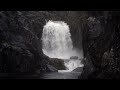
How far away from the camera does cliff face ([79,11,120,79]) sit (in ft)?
92.7

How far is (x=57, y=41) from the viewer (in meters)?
67.4

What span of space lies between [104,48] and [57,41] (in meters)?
37.0

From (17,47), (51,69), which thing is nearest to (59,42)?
(51,69)

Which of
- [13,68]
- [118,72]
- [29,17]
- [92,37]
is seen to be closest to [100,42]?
[92,37]

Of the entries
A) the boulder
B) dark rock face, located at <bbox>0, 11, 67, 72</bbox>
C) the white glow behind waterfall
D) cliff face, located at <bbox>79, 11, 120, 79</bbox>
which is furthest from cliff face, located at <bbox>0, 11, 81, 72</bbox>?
cliff face, located at <bbox>79, 11, 120, 79</bbox>

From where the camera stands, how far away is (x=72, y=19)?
73.8 metres

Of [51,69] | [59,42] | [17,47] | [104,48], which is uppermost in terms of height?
[104,48]

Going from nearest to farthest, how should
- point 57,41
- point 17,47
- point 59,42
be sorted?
1. point 17,47
2. point 57,41
3. point 59,42

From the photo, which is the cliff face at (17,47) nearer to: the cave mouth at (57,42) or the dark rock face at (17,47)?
the dark rock face at (17,47)

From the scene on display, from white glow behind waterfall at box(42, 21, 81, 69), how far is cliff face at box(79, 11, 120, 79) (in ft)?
99.5

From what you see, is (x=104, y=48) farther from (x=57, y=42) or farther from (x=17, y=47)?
(x=57, y=42)

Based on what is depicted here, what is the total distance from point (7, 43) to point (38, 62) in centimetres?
885

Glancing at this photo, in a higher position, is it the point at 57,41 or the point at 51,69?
the point at 57,41
